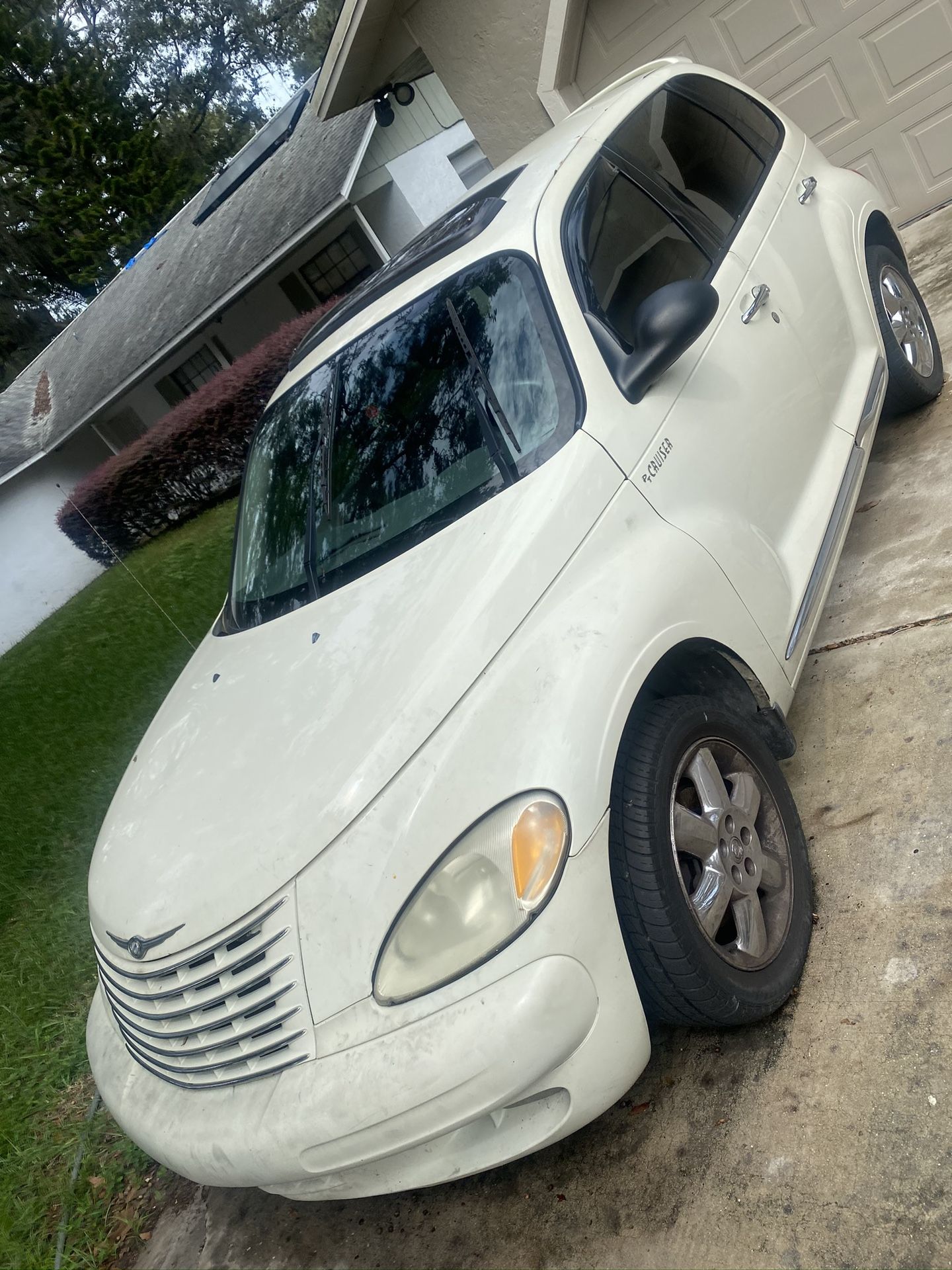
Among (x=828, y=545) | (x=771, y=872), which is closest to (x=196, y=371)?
(x=828, y=545)

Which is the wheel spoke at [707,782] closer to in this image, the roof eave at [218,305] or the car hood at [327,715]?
the car hood at [327,715]

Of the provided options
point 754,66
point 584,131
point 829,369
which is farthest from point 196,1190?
point 754,66

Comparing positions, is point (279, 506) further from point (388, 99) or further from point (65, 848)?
point (388, 99)

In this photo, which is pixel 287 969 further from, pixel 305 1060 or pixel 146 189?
pixel 146 189

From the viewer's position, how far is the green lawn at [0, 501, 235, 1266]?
3.52 m

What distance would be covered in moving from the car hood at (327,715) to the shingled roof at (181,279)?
14.2 metres

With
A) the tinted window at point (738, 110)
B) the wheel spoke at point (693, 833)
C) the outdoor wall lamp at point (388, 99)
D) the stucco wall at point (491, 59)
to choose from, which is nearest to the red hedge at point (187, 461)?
the outdoor wall lamp at point (388, 99)

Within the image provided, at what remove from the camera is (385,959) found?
2115 mm

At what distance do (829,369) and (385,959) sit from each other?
2.76 metres

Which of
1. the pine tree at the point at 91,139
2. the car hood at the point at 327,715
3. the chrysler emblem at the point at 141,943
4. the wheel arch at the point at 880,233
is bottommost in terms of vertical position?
the wheel arch at the point at 880,233

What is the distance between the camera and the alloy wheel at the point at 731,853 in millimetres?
2395

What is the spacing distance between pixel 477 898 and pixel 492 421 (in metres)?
1.38

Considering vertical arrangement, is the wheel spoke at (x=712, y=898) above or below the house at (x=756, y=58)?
below

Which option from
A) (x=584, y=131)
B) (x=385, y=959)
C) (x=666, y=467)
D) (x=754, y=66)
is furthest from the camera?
(x=754, y=66)
